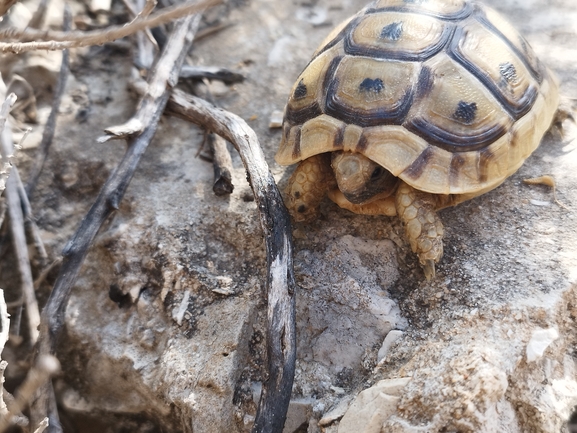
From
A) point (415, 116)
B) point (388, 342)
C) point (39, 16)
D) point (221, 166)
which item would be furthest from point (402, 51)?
point (39, 16)

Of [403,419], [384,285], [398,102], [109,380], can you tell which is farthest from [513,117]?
[109,380]

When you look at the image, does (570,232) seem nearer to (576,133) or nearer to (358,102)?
(576,133)

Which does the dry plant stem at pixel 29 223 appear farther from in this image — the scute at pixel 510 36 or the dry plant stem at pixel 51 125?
the scute at pixel 510 36

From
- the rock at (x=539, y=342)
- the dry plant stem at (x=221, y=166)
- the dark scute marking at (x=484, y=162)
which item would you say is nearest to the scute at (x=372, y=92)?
the dark scute marking at (x=484, y=162)

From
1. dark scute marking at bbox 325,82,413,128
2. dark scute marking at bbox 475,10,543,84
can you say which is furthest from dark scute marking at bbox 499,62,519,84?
dark scute marking at bbox 325,82,413,128

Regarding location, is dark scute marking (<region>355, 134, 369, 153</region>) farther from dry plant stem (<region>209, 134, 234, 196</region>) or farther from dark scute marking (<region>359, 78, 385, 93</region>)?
dry plant stem (<region>209, 134, 234, 196</region>)

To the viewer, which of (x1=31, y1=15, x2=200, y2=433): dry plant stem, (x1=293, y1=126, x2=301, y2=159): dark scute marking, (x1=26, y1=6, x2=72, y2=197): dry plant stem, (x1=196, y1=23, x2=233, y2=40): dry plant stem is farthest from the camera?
(x1=196, y1=23, x2=233, y2=40): dry plant stem
